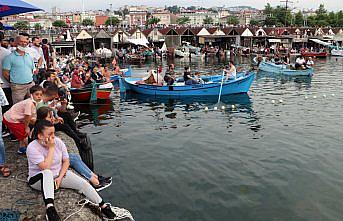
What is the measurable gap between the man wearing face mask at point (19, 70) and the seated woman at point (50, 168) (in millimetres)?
3120

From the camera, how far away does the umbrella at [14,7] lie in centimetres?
770

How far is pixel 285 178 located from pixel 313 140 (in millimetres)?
4197

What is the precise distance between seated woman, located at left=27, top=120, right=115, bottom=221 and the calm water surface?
238 centimetres

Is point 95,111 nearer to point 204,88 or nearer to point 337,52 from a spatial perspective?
point 204,88

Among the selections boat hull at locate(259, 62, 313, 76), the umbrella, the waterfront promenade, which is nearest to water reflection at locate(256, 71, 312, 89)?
boat hull at locate(259, 62, 313, 76)

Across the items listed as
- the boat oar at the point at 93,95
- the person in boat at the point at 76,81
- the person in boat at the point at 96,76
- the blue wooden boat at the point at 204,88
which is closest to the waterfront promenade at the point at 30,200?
the person in boat at the point at 76,81

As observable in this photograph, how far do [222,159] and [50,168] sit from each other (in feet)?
22.8

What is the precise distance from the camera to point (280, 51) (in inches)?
2448

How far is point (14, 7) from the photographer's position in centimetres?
802

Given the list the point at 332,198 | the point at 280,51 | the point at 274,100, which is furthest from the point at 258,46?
the point at 332,198

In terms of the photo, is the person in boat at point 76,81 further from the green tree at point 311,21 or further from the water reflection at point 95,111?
the green tree at point 311,21

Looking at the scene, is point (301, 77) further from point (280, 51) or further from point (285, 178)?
point (280, 51)

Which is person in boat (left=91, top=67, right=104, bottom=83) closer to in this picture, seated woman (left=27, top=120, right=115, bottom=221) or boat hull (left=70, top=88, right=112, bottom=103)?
boat hull (left=70, top=88, right=112, bottom=103)

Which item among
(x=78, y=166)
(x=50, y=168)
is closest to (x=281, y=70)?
(x=78, y=166)
